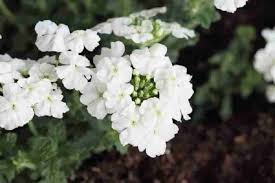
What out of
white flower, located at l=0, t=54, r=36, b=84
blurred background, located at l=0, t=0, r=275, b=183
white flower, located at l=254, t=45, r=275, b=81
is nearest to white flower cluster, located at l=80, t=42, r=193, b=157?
white flower, located at l=0, t=54, r=36, b=84

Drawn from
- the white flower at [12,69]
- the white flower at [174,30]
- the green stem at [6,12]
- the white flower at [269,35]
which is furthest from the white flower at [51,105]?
the white flower at [269,35]

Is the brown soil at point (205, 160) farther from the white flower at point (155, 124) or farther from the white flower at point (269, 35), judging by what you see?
the white flower at point (155, 124)

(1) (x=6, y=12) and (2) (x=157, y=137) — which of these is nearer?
(2) (x=157, y=137)

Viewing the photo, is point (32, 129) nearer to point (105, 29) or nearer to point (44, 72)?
point (44, 72)

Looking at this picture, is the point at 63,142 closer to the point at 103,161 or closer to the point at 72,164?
the point at 72,164

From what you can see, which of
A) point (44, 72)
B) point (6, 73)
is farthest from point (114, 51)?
point (6, 73)

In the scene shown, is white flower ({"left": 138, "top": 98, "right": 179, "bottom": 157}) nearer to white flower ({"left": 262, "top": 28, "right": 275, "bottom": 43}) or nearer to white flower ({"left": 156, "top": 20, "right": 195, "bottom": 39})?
white flower ({"left": 156, "top": 20, "right": 195, "bottom": 39})
